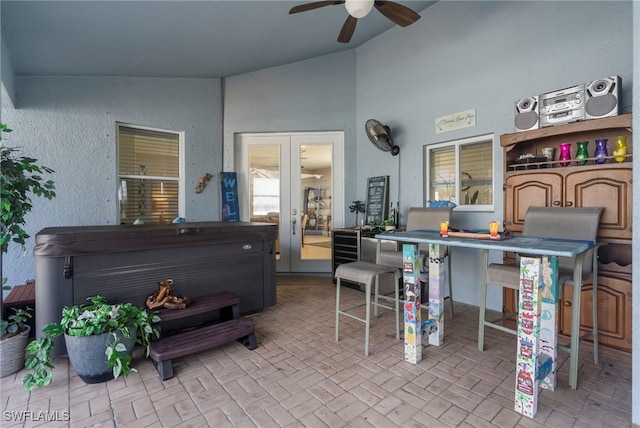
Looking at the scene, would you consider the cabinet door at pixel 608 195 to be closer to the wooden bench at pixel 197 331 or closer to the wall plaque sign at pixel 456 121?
the wall plaque sign at pixel 456 121

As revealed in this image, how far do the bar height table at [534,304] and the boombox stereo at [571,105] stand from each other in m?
1.28

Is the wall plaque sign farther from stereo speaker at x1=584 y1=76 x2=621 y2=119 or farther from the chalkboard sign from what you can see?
stereo speaker at x1=584 y1=76 x2=621 y2=119

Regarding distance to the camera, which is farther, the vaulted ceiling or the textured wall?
the vaulted ceiling

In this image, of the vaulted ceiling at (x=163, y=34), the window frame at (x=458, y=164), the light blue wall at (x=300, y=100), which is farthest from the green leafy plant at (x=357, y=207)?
the vaulted ceiling at (x=163, y=34)

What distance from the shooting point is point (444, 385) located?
210 centimetres

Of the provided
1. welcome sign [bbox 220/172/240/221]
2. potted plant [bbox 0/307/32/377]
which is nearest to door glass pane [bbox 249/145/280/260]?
welcome sign [bbox 220/172/240/221]

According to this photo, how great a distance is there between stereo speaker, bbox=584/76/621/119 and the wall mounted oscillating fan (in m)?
2.23

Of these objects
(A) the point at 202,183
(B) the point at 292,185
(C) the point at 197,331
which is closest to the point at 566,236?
(C) the point at 197,331

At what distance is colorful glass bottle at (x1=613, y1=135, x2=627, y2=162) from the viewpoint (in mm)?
2498

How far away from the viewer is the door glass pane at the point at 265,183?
5254 millimetres

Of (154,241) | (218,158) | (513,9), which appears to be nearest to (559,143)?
(513,9)

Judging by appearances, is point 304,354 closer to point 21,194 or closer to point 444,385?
point 444,385

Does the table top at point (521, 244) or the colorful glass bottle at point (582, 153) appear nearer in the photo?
the table top at point (521, 244)

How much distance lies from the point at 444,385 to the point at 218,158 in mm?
4382
